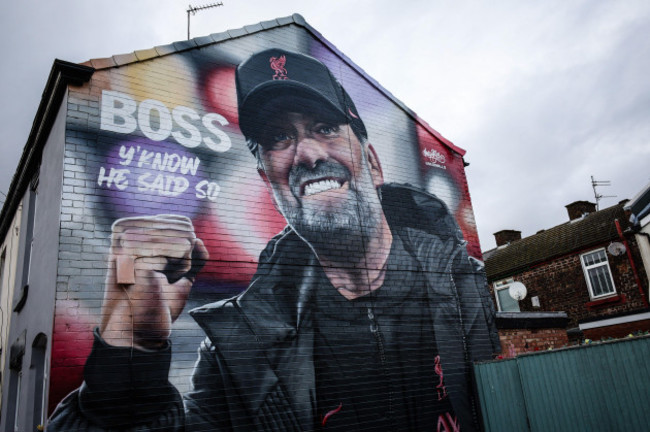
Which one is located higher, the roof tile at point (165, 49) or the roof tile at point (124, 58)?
the roof tile at point (165, 49)

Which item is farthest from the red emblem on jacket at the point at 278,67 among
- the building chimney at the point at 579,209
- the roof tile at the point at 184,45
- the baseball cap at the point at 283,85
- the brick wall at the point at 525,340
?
the building chimney at the point at 579,209

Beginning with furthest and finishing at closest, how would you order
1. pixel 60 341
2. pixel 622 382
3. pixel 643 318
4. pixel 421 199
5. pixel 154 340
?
pixel 643 318
pixel 421 199
pixel 622 382
pixel 154 340
pixel 60 341

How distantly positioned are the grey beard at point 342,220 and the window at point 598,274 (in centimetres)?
1247

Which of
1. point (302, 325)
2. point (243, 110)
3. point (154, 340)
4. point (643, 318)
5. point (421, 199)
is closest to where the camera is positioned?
point (154, 340)

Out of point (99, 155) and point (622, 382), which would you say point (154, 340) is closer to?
point (99, 155)

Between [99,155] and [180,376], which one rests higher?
[99,155]

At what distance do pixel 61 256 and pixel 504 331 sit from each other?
367 inches

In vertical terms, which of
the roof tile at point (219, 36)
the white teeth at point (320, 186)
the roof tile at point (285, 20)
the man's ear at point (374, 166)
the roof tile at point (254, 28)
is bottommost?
the white teeth at point (320, 186)

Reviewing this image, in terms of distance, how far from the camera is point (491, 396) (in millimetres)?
10383

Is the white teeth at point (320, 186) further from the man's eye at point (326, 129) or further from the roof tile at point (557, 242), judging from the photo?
the roof tile at point (557, 242)

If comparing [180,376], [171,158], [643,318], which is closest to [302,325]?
[180,376]

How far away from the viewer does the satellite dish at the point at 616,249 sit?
1840 cm

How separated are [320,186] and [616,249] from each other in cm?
1326

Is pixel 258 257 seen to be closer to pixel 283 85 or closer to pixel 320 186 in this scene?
pixel 320 186
